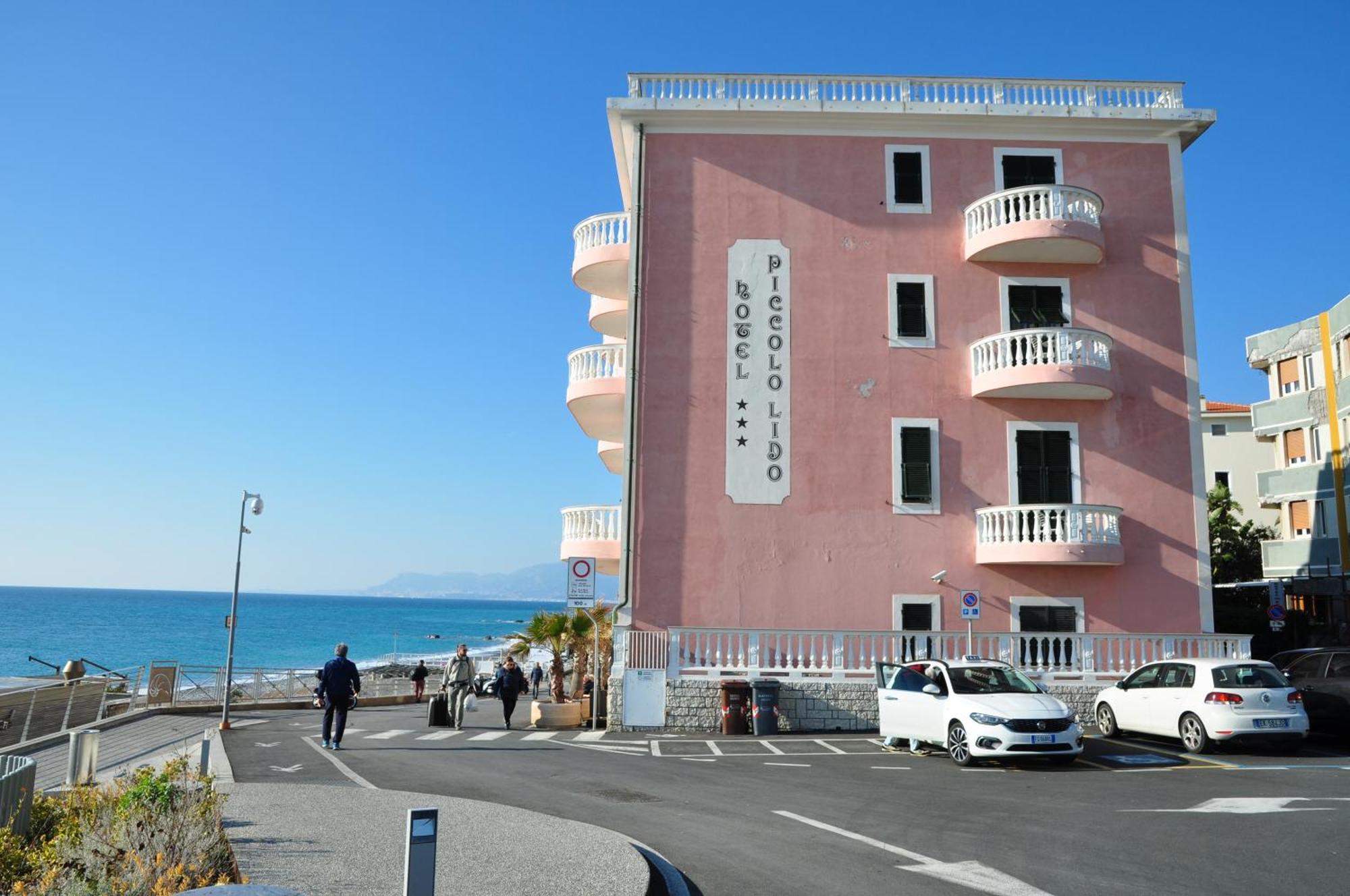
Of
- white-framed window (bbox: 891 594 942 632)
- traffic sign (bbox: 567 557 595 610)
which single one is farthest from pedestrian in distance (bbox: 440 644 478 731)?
white-framed window (bbox: 891 594 942 632)

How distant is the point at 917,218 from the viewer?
893 inches

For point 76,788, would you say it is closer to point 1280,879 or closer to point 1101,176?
point 1280,879

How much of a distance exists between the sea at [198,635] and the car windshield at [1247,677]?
42259 millimetres

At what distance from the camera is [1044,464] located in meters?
21.8

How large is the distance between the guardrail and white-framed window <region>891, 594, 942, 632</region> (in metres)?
16.2

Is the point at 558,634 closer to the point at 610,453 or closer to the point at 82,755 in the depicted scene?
the point at 610,453

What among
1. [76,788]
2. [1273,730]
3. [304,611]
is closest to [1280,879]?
[1273,730]

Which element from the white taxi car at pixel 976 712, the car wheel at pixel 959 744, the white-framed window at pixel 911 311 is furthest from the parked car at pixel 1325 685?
the white-framed window at pixel 911 311

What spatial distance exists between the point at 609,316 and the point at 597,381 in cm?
280

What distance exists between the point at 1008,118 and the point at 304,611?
624 ft

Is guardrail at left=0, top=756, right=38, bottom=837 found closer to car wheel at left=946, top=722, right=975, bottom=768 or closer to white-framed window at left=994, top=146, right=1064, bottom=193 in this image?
car wheel at left=946, top=722, right=975, bottom=768

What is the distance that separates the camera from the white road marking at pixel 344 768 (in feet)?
40.3

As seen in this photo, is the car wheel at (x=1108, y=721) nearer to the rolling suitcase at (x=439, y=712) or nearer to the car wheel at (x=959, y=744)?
the car wheel at (x=959, y=744)

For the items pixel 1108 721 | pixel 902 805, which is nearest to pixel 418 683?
pixel 1108 721
